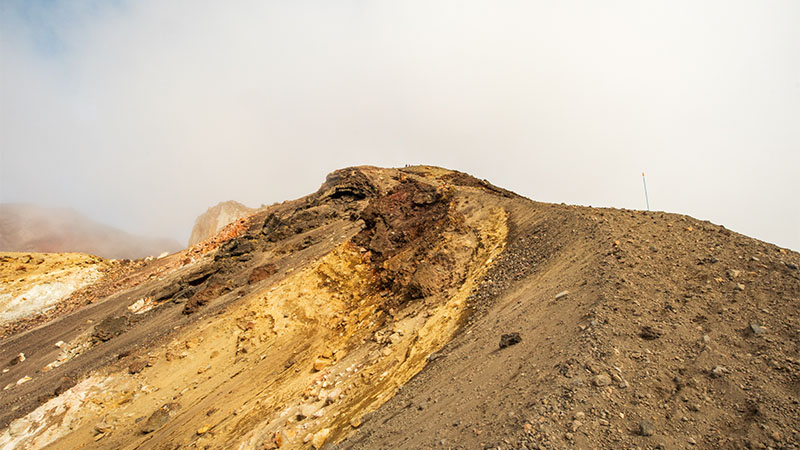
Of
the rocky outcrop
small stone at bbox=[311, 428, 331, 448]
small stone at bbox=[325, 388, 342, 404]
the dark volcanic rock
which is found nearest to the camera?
small stone at bbox=[311, 428, 331, 448]

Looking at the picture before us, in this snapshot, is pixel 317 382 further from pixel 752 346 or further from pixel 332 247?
pixel 752 346

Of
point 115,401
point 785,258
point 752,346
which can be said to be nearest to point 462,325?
point 752,346

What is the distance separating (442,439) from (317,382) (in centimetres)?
448

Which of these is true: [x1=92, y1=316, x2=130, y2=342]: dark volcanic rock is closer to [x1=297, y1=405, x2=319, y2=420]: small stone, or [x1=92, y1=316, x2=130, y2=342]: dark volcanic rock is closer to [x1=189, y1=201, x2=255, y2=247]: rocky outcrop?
[x1=297, y1=405, x2=319, y2=420]: small stone

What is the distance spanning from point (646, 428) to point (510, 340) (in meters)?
2.26

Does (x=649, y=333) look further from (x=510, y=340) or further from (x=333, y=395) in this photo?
(x=333, y=395)

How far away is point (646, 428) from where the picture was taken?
3812 millimetres

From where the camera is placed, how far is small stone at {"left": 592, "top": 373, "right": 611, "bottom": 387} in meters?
4.34

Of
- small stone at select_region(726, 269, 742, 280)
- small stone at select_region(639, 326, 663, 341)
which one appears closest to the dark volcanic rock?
small stone at select_region(639, 326, 663, 341)

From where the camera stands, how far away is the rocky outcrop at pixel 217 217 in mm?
45375

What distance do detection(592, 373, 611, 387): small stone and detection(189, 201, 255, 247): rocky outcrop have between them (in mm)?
44941

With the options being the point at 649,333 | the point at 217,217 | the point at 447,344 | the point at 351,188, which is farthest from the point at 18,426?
the point at 217,217

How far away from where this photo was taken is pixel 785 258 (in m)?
6.25

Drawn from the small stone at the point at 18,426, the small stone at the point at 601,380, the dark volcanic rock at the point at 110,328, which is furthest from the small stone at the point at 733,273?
the dark volcanic rock at the point at 110,328
